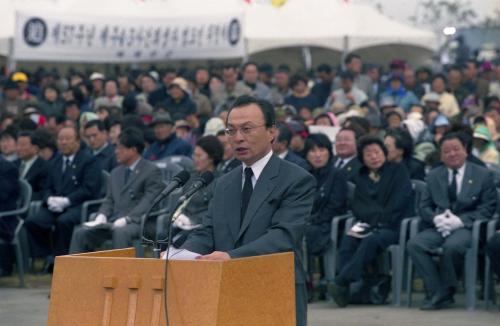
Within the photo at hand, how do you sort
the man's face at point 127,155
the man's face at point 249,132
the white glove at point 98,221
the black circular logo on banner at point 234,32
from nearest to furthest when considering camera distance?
the man's face at point 249,132 < the white glove at point 98,221 < the man's face at point 127,155 < the black circular logo on banner at point 234,32

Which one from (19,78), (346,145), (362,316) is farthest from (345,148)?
(19,78)

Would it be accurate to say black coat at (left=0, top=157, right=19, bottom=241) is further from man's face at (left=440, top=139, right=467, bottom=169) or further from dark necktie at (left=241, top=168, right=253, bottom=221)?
dark necktie at (left=241, top=168, right=253, bottom=221)

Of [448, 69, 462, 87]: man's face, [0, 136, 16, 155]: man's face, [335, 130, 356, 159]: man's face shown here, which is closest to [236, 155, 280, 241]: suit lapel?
[335, 130, 356, 159]: man's face

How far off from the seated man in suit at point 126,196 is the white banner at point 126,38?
9837 millimetres

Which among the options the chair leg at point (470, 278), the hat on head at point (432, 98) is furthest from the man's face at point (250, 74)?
the chair leg at point (470, 278)

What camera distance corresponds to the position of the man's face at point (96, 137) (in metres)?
16.2

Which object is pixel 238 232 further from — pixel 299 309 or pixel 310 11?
pixel 310 11

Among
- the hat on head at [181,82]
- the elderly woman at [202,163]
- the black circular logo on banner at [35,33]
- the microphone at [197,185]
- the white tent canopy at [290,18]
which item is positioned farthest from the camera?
the white tent canopy at [290,18]

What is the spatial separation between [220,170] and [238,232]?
6433mm

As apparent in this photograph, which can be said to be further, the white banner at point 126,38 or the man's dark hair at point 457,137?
the white banner at point 126,38

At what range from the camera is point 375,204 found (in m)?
12.6

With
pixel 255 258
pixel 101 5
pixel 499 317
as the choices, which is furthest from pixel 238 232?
pixel 101 5

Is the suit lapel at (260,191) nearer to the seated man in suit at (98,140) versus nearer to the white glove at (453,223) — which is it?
the white glove at (453,223)

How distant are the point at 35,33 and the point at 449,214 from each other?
42.7 feet
